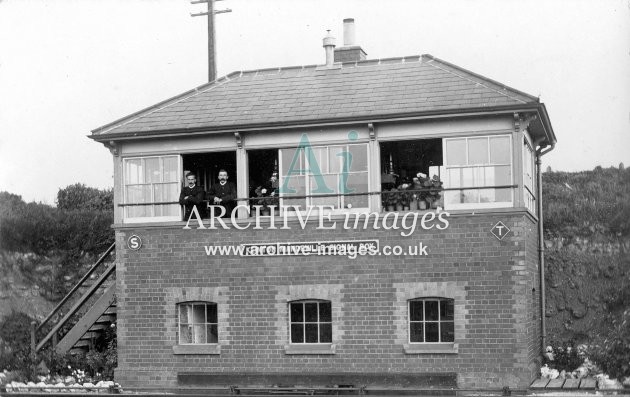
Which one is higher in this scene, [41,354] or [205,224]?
[205,224]

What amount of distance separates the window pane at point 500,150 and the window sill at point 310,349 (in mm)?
4762

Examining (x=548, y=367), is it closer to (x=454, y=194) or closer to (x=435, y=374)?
(x=435, y=374)

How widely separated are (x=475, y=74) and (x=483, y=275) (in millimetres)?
4110

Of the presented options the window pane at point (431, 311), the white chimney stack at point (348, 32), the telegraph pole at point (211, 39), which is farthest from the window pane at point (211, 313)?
the telegraph pole at point (211, 39)

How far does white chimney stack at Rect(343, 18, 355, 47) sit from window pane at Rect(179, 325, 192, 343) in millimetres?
7494

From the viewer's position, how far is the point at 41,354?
64.0 ft

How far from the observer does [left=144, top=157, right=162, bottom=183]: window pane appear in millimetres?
18500

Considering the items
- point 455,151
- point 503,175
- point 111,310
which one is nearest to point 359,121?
point 455,151

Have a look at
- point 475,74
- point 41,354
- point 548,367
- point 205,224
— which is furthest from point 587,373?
point 41,354

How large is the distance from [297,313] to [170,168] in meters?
4.06

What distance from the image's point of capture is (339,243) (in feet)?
56.3

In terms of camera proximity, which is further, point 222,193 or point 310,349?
point 222,193

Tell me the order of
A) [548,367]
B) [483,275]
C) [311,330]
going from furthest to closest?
[548,367] → [311,330] → [483,275]

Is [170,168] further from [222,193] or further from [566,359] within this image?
[566,359]
